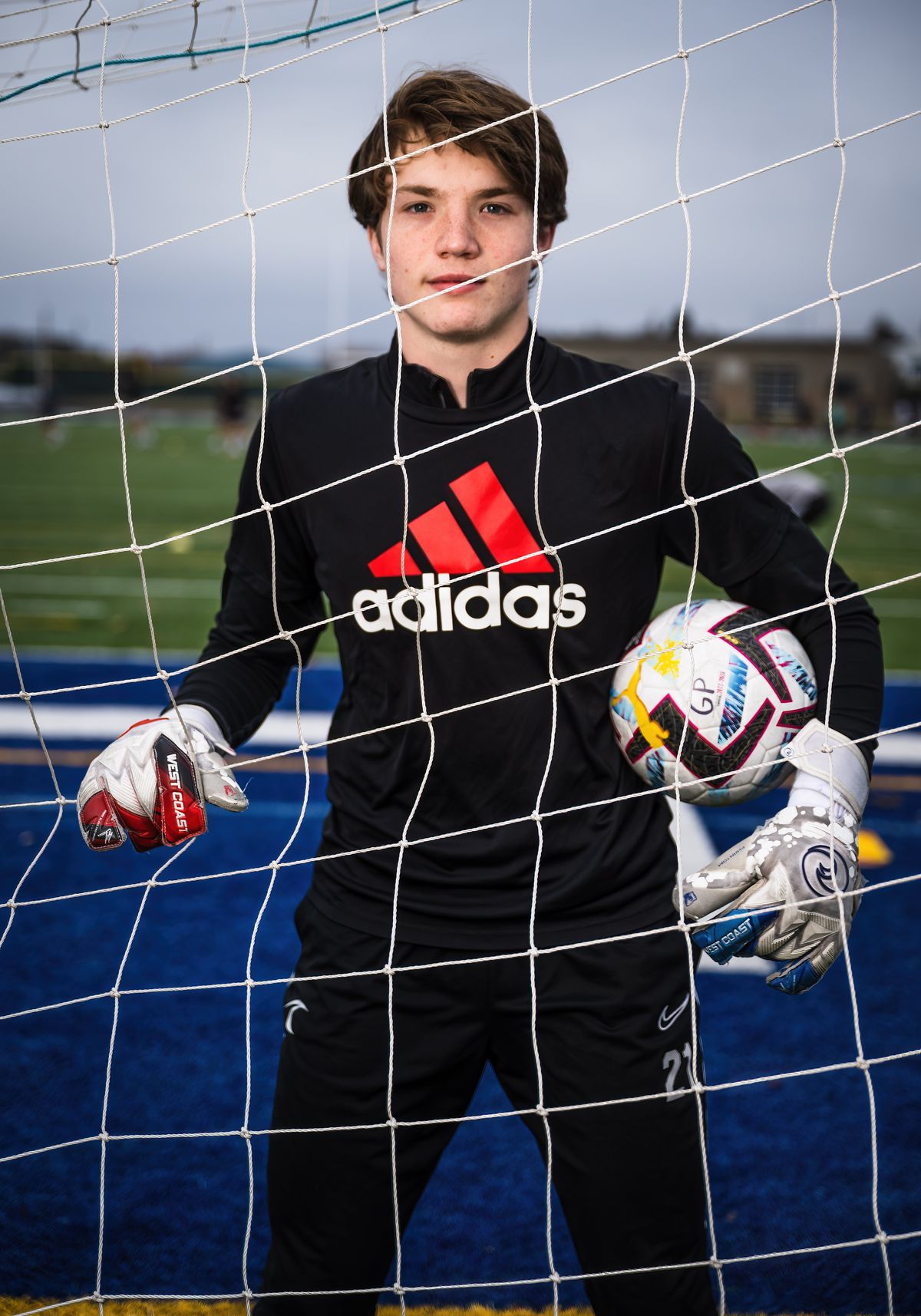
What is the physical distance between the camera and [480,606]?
82.4 inches

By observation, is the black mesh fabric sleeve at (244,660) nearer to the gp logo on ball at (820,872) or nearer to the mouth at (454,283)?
the mouth at (454,283)

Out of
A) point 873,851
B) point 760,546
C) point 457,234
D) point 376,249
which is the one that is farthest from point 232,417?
point 760,546

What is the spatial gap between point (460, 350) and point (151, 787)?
0.91 meters

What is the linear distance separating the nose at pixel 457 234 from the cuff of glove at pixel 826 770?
96 centimetres

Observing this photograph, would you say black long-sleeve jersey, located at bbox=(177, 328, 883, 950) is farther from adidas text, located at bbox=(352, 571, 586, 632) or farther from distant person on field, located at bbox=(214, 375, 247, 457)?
distant person on field, located at bbox=(214, 375, 247, 457)

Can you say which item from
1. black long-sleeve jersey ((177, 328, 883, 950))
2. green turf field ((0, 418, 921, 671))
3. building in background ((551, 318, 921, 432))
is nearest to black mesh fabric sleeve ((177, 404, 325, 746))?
black long-sleeve jersey ((177, 328, 883, 950))

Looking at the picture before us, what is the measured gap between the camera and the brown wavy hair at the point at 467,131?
2051 mm

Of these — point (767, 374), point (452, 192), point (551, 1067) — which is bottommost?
point (767, 374)

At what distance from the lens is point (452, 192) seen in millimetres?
2049

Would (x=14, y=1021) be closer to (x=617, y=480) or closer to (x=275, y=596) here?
(x=275, y=596)

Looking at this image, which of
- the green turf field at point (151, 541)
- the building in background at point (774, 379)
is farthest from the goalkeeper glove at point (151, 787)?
the building in background at point (774, 379)

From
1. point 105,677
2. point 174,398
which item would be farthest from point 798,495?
point 174,398

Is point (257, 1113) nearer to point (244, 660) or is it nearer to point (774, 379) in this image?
point (244, 660)

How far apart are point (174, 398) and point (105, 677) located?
43.8m
